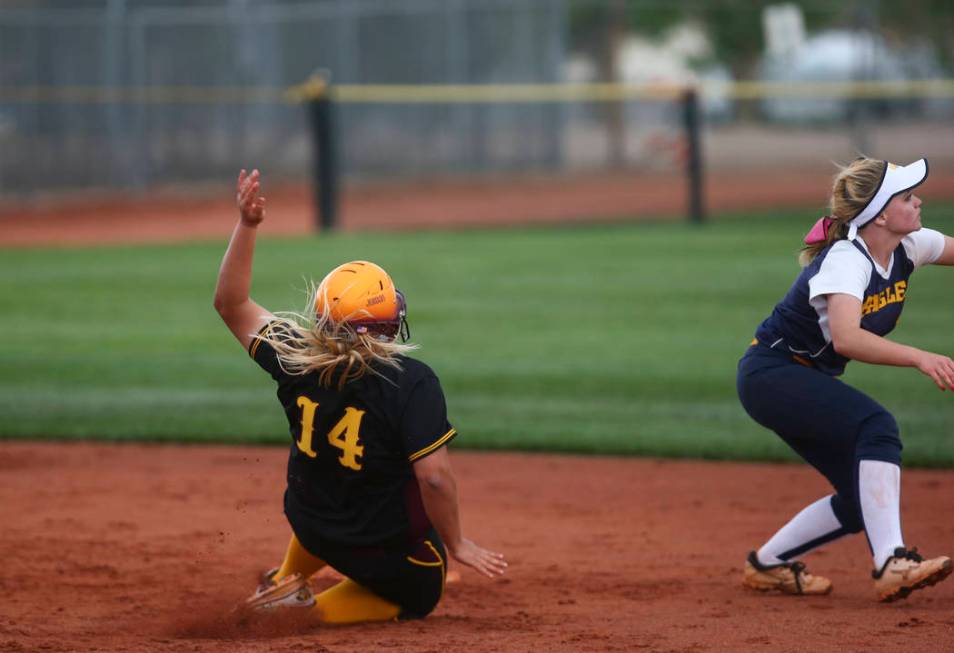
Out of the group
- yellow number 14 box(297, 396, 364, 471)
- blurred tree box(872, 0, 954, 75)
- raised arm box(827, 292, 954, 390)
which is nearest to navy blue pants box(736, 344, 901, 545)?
raised arm box(827, 292, 954, 390)

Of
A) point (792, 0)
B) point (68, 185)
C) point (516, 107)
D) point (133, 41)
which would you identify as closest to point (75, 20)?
point (133, 41)

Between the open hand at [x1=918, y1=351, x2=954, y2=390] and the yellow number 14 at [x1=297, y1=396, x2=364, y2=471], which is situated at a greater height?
the open hand at [x1=918, y1=351, x2=954, y2=390]

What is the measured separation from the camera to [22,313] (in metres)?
13.1

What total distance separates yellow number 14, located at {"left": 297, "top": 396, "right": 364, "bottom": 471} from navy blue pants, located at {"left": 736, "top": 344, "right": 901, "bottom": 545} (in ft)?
4.96

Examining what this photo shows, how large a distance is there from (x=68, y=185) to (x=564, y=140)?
11793 millimetres

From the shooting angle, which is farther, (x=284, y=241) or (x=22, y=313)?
(x=284, y=241)

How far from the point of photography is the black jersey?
168 inches

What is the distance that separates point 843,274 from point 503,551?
85.2 inches

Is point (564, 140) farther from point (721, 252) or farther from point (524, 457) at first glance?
point (524, 457)

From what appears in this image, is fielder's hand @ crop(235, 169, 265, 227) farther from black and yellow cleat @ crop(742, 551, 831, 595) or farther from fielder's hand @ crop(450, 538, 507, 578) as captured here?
black and yellow cleat @ crop(742, 551, 831, 595)

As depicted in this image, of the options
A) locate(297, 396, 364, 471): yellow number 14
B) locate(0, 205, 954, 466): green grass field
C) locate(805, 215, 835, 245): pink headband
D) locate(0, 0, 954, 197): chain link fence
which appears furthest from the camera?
locate(0, 0, 954, 197): chain link fence

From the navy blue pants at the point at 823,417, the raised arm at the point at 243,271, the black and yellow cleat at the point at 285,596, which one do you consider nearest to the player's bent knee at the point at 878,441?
the navy blue pants at the point at 823,417

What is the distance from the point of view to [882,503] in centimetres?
459

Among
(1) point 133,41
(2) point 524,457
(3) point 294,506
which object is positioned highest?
(1) point 133,41
